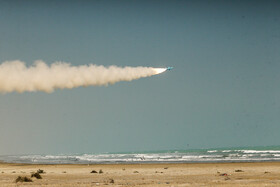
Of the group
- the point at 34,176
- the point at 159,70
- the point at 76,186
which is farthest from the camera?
the point at 159,70

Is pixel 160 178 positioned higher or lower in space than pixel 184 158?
lower

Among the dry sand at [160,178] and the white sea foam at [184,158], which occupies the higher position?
the white sea foam at [184,158]

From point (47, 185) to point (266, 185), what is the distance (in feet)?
55.6

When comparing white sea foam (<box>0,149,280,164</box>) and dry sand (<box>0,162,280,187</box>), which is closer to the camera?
dry sand (<box>0,162,280,187</box>)

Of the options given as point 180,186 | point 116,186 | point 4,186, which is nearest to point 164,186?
point 180,186

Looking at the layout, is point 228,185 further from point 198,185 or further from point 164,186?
point 164,186

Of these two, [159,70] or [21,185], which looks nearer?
[21,185]

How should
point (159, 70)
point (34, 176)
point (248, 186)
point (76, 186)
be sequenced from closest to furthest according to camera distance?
point (248, 186) → point (76, 186) → point (34, 176) → point (159, 70)

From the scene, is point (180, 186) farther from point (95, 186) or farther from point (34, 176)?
point (34, 176)

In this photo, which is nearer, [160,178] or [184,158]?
[160,178]

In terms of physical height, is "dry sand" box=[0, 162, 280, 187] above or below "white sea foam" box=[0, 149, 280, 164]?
below

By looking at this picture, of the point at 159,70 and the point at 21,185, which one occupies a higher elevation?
the point at 159,70

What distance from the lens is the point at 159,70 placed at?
5100 cm

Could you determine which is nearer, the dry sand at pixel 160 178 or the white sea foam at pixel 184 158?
the dry sand at pixel 160 178
